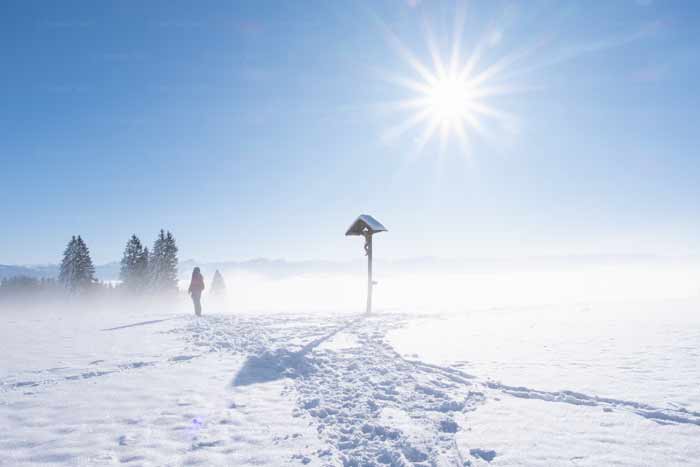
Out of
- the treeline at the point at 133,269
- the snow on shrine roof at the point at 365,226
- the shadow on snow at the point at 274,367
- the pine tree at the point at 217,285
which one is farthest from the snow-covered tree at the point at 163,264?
the shadow on snow at the point at 274,367

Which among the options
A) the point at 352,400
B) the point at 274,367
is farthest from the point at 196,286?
the point at 352,400

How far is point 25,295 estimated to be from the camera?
2950 inches

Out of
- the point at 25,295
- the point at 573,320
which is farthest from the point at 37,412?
the point at 25,295

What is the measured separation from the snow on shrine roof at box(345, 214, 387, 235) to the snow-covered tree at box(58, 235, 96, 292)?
44032mm

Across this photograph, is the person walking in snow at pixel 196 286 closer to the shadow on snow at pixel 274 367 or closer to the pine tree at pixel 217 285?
the shadow on snow at pixel 274 367

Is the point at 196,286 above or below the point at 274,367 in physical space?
above

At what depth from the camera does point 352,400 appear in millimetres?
6750

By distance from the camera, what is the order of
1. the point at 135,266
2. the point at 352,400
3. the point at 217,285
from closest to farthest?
1. the point at 352,400
2. the point at 135,266
3. the point at 217,285

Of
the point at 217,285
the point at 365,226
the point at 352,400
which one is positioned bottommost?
the point at 352,400

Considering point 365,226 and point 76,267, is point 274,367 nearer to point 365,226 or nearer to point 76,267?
point 365,226

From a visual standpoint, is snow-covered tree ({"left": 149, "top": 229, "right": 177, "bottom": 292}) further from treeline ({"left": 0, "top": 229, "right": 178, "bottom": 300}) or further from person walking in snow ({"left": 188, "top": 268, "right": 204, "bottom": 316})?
person walking in snow ({"left": 188, "top": 268, "right": 204, "bottom": 316})

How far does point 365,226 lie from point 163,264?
4436 cm

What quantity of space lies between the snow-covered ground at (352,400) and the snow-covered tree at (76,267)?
42090 millimetres

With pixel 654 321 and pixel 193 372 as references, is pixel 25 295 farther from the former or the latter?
pixel 654 321
